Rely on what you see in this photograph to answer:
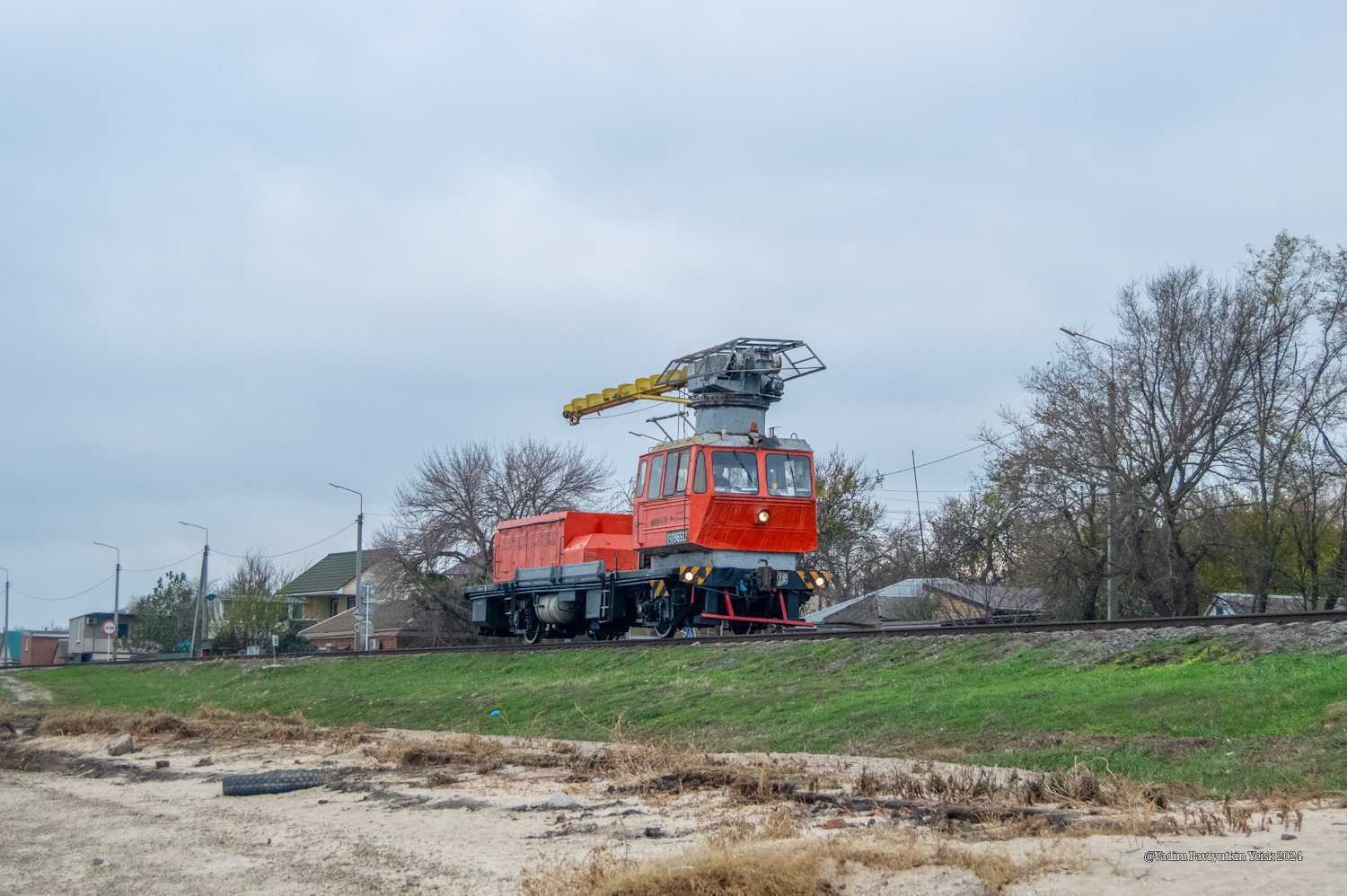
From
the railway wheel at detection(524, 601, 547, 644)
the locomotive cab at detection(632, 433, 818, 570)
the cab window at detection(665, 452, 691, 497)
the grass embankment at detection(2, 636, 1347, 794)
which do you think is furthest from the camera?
the railway wheel at detection(524, 601, 547, 644)

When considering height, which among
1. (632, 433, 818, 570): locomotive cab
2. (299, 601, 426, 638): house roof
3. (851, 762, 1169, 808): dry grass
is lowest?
(851, 762, 1169, 808): dry grass

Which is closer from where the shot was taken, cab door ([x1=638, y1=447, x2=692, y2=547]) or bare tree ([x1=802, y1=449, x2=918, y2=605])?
cab door ([x1=638, y1=447, x2=692, y2=547])

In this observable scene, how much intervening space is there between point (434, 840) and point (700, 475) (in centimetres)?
1453

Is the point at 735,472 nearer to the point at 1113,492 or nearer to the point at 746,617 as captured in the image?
the point at 746,617

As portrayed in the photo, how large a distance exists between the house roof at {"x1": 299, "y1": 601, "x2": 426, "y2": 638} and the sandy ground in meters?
36.5

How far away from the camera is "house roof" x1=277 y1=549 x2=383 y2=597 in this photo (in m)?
80.9

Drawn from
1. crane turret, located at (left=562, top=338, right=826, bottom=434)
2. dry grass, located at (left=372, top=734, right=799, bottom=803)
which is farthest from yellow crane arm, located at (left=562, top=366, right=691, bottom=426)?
dry grass, located at (left=372, top=734, right=799, bottom=803)

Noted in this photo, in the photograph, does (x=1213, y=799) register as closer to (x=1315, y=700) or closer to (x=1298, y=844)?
(x=1298, y=844)

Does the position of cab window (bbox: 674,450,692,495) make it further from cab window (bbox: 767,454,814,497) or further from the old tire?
the old tire

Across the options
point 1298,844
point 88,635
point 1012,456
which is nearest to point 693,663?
point 1298,844

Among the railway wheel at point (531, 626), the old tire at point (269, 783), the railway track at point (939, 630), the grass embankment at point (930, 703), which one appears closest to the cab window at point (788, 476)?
the railway track at point (939, 630)

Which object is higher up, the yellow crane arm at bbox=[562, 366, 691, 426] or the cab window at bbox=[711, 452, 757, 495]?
the yellow crane arm at bbox=[562, 366, 691, 426]

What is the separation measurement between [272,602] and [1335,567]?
178 ft

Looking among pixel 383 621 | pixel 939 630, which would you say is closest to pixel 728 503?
pixel 939 630
